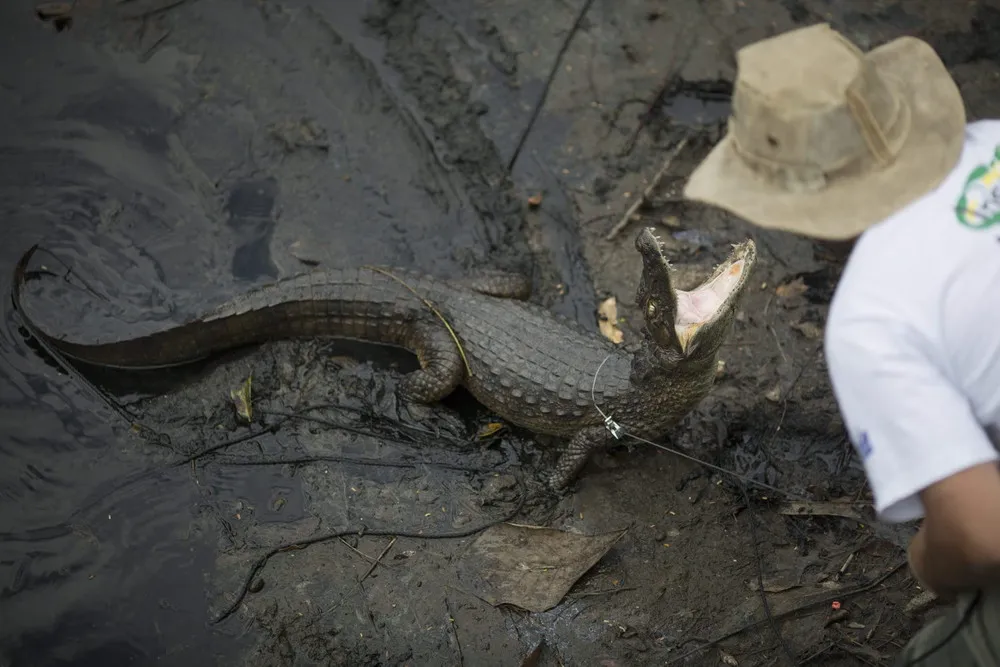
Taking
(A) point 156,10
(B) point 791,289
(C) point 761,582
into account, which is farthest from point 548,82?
(C) point 761,582

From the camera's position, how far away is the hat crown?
2.17 meters

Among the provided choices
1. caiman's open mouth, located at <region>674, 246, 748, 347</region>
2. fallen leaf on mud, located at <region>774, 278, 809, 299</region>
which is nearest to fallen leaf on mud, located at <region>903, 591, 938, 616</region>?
caiman's open mouth, located at <region>674, 246, 748, 347</region>

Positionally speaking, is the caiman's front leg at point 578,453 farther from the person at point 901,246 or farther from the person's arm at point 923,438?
the person's arm at point 923,438

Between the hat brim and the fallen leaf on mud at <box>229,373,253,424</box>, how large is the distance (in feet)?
11.0

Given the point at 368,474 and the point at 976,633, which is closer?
the point at 976,633

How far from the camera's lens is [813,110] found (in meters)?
2.16

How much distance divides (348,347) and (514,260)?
126 cm

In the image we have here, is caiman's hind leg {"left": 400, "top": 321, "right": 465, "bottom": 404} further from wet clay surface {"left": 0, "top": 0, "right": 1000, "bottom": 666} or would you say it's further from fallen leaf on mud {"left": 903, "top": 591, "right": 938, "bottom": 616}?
fallen leaf on mud {"left": 903, "top": 591, "right": 938, "bottom": 616}

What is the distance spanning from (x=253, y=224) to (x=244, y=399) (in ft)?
4.32

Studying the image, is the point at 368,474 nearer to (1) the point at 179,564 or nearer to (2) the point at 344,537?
(2) the point at 344,537

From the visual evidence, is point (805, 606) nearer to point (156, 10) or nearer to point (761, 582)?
point (761, 582)

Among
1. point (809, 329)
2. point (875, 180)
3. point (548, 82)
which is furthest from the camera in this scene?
point (548, 82)

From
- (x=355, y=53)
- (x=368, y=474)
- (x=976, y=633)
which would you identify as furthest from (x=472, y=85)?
(x=976, y=633)

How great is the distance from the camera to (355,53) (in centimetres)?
619
